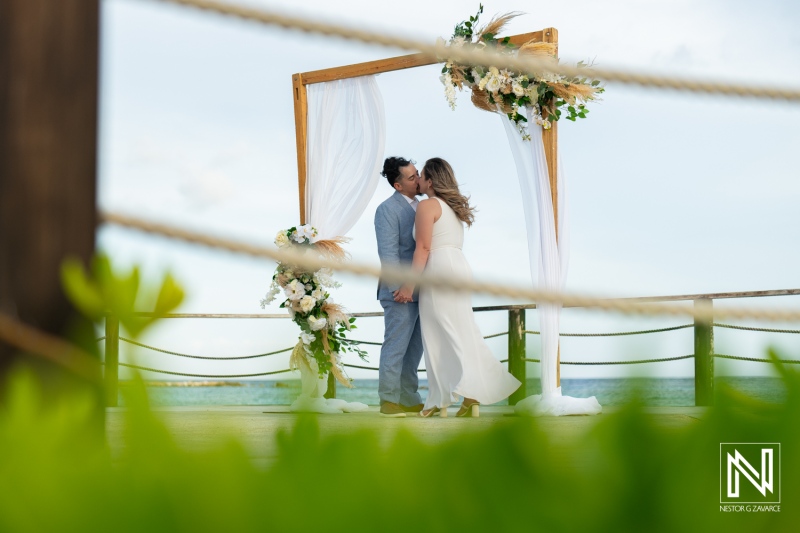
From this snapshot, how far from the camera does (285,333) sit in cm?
28

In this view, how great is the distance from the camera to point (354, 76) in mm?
5551

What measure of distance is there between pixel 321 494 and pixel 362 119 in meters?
5.43

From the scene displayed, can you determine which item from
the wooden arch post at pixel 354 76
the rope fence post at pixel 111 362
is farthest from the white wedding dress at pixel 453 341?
the rope fence post at pixel 111 362

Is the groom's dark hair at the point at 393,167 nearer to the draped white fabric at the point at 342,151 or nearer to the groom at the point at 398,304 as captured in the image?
the groom at the point at 398,304

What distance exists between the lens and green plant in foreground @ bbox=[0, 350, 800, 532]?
0.22 metres

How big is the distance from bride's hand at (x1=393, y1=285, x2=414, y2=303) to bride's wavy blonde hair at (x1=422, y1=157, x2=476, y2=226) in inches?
20.9

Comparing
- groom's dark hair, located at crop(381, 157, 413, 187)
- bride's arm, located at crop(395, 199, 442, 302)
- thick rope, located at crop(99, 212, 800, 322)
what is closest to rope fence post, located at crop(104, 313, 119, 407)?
thick rope, located at crop(99, 212, 800, 322)

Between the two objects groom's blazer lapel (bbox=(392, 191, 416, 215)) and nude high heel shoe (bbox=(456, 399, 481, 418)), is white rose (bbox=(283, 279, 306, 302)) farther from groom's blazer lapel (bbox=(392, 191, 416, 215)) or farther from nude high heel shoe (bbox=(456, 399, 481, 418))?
nude high heel shoe (bbox=(456, 399, 481, 418))

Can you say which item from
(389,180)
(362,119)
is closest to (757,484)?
(389,180)

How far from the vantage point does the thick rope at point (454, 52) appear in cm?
69

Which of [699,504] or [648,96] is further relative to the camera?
[648,96]

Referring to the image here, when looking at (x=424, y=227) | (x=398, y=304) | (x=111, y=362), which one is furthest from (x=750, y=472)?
(x=398, y=304)

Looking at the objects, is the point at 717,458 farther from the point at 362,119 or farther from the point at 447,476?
the point at 362,119

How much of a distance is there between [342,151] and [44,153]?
511 centimetres
